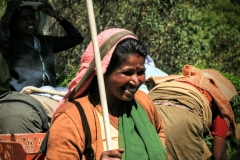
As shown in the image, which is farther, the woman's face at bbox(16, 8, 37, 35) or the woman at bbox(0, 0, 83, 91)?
the woman's face at bbox(16, 8, 37, 35)

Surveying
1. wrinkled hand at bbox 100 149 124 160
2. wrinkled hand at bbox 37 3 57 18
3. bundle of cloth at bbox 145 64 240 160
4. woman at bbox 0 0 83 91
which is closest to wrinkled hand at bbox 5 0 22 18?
woman at bbox 0 0 83 91

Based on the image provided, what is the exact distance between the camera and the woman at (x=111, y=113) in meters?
3.38

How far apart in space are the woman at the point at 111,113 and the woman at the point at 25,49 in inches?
72.0

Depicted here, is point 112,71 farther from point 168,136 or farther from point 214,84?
point 214,84

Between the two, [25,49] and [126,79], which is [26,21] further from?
[126,79]

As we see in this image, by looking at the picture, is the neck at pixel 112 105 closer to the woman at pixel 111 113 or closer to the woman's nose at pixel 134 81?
the woman at pixel 111 113

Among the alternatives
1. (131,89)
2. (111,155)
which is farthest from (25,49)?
(111,155)

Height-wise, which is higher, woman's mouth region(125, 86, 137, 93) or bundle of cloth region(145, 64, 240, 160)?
woman's mouth region(125, 86, 137, 93)

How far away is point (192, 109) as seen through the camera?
5.37m

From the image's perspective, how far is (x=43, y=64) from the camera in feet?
18.5

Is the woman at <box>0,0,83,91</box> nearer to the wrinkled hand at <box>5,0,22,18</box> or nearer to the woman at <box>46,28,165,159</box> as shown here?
the wrinkled hand at <box>5,0,22,18</box>

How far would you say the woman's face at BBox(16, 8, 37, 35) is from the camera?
18.1 ft

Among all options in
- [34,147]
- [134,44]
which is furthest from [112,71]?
[34,147]

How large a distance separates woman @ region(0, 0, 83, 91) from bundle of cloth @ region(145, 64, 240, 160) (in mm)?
964
